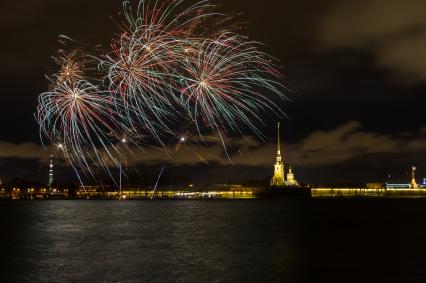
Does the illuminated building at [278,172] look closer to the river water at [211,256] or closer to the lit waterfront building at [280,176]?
the lit waterfront building at [280,176]

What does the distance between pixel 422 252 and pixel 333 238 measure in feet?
25.9

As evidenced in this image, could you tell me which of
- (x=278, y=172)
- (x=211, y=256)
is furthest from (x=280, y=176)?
(x=211, y=256)

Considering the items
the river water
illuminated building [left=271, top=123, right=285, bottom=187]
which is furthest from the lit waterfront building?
the river water

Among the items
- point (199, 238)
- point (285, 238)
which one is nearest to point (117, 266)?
point (199, 238)

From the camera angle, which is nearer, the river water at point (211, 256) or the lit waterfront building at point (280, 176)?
the river water at point (211, 256)

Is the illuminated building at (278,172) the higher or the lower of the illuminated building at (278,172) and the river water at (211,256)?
the higher

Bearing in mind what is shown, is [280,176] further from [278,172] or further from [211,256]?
[211,256]

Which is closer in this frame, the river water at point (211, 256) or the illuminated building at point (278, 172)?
the river water at point (211, 256)

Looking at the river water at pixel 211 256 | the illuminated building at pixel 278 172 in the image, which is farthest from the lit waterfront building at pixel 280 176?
the river water at pixel 211 256

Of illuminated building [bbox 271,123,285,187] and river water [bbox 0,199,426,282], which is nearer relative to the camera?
river water [bbox 0,199,426,282]

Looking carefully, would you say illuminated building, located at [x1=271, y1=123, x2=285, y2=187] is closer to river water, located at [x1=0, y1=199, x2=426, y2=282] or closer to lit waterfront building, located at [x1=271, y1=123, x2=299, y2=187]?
lit waterfront building, located at [x1=271, y1=123, x2=299, y2=187]

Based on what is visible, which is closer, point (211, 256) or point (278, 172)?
point (211, 256)

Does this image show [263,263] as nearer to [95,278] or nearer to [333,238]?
[95,278]

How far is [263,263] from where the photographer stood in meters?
21.7
